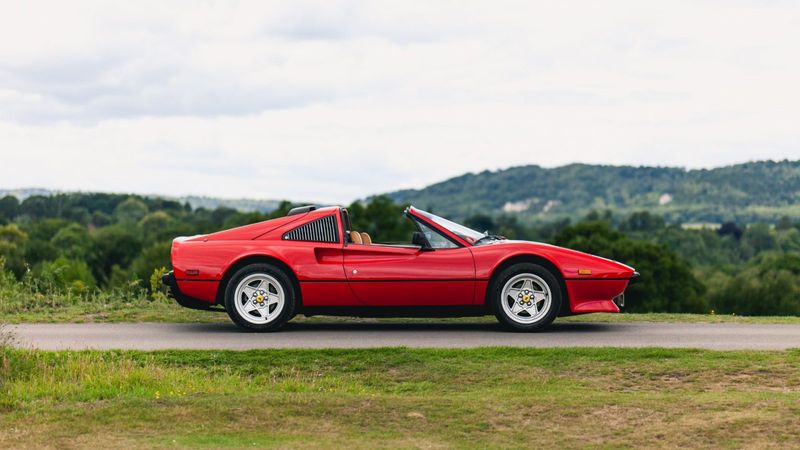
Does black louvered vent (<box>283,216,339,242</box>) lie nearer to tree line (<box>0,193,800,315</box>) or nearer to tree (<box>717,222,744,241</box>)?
tree line (<box>0,193,800,315</box>)

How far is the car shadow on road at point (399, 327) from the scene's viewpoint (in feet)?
46.6

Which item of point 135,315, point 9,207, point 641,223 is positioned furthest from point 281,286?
point 641,223

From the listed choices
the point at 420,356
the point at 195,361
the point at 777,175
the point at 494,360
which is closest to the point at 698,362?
the point at 494,360

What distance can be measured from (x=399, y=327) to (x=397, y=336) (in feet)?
3.49

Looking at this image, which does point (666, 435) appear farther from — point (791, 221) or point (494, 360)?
point (791, 221)

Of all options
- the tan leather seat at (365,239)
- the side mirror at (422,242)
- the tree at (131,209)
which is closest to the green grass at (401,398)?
the side mirror at (422,242)

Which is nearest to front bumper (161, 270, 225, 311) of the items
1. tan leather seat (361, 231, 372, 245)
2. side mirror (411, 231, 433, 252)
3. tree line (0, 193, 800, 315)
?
tan leather seat (361, 231, 372, 245)

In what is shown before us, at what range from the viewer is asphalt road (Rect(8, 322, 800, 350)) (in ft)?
41.9

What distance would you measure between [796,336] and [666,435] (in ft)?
19.6

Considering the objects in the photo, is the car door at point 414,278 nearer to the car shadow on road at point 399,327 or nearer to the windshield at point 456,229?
the windshield at point 456,229

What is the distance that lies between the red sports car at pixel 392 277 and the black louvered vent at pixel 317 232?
0.01 metres

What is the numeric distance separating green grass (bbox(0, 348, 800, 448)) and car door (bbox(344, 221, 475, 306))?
1609mm

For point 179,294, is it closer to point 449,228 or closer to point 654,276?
point 449,228

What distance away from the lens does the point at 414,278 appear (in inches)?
529
